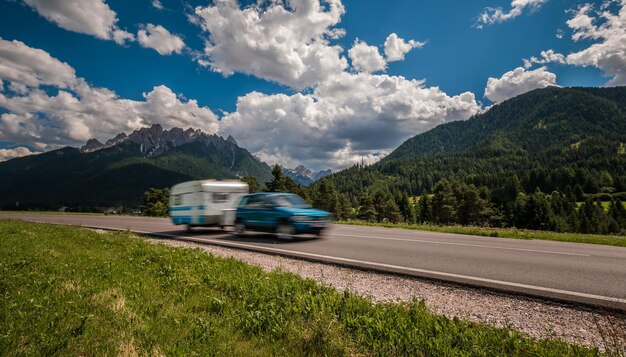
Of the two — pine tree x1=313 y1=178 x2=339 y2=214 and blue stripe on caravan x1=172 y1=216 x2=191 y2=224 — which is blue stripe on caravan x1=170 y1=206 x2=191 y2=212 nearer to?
blue stripe on caravan x1=172 y1=216 x2=191 y2=224

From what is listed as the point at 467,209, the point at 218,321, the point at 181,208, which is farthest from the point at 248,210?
the point at 467,209

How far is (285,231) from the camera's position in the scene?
1252 cm

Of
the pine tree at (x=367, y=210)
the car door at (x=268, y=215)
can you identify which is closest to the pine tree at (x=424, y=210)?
the pine tree at (x=367, y=210)

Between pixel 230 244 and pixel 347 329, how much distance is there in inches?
346

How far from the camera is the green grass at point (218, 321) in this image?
337cm

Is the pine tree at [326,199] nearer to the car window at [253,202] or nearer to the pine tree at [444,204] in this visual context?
the pine tree at [444,204]

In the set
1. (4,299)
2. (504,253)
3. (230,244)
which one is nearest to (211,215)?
(230,244)

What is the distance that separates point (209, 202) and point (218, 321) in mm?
11976

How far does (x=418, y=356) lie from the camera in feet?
10.6

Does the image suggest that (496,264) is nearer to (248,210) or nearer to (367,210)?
(248,210)

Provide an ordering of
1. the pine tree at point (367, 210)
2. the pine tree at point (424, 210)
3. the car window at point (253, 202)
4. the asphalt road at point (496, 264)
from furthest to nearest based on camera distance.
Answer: the pine tree at point (424, 210) → the pine tree at point (367, 210) → the car window at point (253, 202) → the asphalt road at point (496, 264)

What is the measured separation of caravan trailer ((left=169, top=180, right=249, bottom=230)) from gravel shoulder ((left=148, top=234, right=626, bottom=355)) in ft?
31.2

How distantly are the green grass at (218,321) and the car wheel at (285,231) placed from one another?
5.93 metres

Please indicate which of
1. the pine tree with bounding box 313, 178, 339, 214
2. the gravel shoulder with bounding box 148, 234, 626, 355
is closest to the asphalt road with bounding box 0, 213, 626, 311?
the gravel shoulder with bounding box 148, 234, 626, 355
